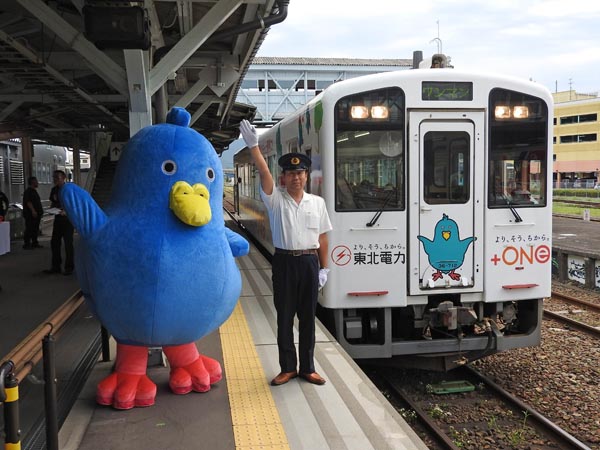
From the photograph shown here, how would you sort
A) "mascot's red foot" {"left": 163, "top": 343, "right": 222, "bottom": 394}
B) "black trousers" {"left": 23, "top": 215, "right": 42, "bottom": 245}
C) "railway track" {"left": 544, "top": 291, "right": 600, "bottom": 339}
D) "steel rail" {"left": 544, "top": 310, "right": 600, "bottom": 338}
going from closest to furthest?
"mascot's red foot" {"left": 163, "top": 343, "right": 222, "bottom": 394}, "steel rail" {"left": 544, "top": 310, "right": 600, "bottom": 338}, "railway track" {"left": 544, "top": 291, "right": 600, "bottom": 339}, "black trousers" {"left": 23, "top": 215, "right": 42, "bottom": 245}

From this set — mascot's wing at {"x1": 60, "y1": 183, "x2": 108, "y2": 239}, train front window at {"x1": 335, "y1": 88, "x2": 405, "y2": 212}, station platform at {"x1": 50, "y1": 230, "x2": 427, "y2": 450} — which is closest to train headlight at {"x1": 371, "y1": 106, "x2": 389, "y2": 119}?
train front window at {"x1": 335, "y1": 88, "x2": 405, "y2": 212}

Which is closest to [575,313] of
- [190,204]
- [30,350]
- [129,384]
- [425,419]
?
[425,419]

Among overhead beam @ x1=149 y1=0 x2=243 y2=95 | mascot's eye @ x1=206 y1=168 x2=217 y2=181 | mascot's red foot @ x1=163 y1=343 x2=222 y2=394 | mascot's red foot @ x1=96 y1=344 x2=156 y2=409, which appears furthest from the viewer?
overhead beam @ x1=149 y1=0 x2=243 y2=95

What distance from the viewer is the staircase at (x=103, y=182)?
15.1m

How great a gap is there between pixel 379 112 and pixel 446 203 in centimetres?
111

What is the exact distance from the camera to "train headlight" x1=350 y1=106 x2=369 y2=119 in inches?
228

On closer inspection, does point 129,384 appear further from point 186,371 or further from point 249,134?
point 249,134

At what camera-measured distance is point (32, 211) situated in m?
12.1

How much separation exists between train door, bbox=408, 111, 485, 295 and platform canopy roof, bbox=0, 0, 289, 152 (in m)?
2.56

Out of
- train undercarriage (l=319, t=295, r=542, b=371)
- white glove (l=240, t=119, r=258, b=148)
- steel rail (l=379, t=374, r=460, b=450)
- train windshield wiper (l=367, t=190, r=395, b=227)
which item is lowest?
steel rail (l=379, t=374, r=460, b=450)

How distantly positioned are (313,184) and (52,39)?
484 centimetres

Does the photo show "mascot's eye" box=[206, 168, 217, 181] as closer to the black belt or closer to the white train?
the black belt

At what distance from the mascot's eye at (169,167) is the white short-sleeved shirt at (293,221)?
2.51 feet

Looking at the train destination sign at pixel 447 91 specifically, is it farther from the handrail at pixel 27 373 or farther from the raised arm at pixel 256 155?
the handrail at pixel 27 373
